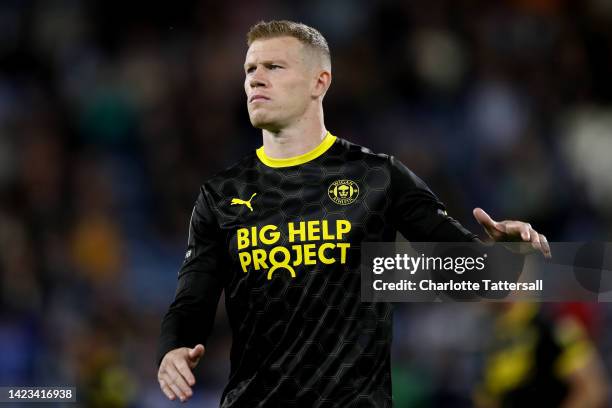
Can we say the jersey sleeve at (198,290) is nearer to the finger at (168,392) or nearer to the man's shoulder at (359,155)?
the finger at (168,392)

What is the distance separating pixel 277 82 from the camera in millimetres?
4527

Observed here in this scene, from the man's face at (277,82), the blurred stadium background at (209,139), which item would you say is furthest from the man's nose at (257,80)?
the blurred stadium background at (209,139)

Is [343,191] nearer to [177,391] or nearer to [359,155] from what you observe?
[359,155]

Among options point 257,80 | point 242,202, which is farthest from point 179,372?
point 257,80

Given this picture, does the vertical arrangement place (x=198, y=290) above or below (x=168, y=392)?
above

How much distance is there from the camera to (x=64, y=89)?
11.5 meters

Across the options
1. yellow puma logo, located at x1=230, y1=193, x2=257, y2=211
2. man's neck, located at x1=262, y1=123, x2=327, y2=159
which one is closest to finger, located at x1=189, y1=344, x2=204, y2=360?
yellow puma logo, located at x1=230, y1=193, x2=257, y2=211

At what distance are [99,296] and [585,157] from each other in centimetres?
480

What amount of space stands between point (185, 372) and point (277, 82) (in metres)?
1.29

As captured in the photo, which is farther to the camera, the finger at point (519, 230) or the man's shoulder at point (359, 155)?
the man's shoulder at point (359, 155)

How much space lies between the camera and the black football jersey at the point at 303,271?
4.25 m

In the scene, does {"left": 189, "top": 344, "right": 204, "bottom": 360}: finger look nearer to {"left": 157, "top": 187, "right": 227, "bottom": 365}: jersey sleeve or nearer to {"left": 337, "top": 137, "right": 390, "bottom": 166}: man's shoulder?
{"left": 157, "top": 187, "right": 227, "bottom": 365}: jersey sleeve

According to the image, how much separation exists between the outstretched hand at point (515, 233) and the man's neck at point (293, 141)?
828 millimetres

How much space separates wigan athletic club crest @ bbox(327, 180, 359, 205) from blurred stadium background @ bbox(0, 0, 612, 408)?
436cm
